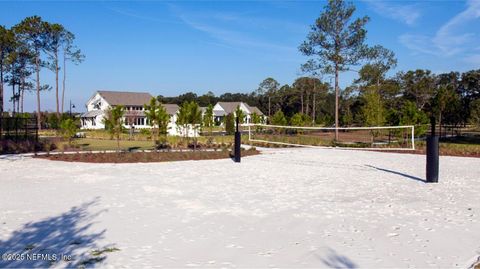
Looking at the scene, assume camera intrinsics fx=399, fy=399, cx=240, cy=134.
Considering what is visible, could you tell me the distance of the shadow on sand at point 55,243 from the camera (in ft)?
14.2

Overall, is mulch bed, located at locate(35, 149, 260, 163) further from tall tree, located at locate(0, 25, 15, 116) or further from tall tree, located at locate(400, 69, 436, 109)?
tall tree, located at locate(400, 69, 436, 109)

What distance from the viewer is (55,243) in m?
5.02

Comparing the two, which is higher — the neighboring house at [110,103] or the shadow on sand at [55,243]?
the neighboring house at [110,103]

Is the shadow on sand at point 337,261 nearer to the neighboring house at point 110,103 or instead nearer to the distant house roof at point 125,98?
the neighboring house at point 110,103

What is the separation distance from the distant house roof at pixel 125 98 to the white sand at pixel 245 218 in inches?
2217

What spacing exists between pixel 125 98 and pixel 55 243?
6461cm

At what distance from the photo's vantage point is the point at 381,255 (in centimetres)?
453

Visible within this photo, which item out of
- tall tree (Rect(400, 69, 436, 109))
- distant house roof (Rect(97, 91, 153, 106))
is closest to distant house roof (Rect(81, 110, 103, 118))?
distant house roof (Rect(97, 91, 153, 106))

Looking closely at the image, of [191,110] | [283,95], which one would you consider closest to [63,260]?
[191,110]

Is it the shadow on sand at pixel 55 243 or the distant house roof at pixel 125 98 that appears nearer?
the shadow on sand at pixel 55 243

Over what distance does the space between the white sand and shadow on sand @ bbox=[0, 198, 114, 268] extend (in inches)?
1.0

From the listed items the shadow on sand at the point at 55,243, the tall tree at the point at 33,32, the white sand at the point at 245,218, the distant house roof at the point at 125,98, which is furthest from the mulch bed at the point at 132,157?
the distant house roof at the point at 125,98

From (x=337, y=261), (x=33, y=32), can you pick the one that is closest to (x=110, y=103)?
(x=33, y=32)

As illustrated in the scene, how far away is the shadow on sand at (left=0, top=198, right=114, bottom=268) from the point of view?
434cm
